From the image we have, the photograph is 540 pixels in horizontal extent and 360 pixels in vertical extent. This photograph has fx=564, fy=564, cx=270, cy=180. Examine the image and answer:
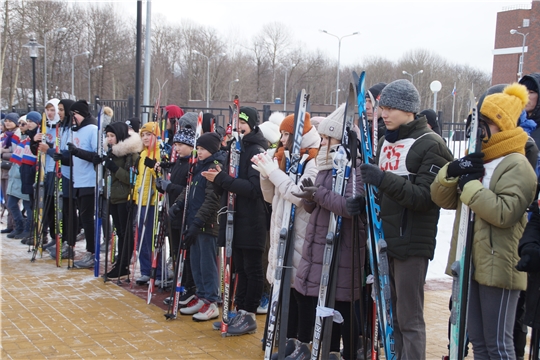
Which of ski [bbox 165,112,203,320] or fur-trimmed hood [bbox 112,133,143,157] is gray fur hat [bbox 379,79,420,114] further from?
fur-trimmed hood [bbox 112,133,143,157]

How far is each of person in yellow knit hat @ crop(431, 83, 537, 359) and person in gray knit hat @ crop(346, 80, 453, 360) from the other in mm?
336

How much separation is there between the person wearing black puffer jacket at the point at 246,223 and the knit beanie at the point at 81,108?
11.9 ft

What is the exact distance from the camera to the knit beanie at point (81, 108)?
26.8ft

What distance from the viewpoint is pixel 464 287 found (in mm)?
3352

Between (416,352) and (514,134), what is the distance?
1605 millimetres

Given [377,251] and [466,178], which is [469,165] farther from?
[377,251]

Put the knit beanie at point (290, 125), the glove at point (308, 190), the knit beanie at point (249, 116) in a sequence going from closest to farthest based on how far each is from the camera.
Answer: the glove at point (308, 190), the knit beanie at point (290, 125), the knit beanie at point (249, 116)

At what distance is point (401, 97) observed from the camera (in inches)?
153

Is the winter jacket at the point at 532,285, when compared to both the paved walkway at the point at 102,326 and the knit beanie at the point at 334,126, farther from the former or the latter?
the paved walkway at the point at 102,326

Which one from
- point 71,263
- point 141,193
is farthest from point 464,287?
point 71,263

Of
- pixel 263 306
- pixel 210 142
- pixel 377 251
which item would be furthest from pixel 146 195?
pixel 377 251

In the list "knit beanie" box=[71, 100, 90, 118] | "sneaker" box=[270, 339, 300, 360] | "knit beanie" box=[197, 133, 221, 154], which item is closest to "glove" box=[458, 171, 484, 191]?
"sneaker" box=[270, 339, 300, 360]

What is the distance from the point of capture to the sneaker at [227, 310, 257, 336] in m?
5.31

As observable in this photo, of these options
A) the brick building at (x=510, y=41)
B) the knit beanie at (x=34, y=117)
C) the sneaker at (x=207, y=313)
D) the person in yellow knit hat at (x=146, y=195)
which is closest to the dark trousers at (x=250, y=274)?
the sneaker at (x=207, y=313)
